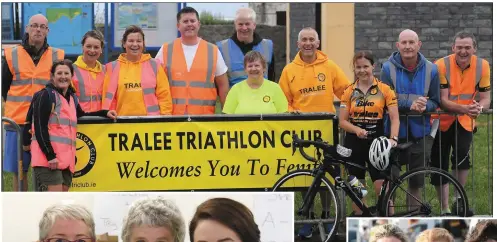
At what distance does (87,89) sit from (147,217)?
1.78m

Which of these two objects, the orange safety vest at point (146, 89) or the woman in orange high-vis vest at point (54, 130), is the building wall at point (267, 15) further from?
the woman in orange high-vis vest at point (54, 130)

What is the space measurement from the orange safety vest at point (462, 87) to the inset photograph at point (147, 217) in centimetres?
168

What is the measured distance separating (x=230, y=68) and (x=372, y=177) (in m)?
1.24

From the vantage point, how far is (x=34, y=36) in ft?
23.5

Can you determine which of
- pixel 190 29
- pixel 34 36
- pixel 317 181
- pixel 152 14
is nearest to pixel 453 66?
pixel 317 181

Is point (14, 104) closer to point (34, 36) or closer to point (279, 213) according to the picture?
point (34, 36)

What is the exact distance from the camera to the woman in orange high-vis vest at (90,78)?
6.95 m

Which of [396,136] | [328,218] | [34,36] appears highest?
[34,36]

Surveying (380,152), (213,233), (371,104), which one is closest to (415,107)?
(371,104)

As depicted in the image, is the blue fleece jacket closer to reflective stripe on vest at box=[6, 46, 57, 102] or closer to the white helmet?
the white helmet

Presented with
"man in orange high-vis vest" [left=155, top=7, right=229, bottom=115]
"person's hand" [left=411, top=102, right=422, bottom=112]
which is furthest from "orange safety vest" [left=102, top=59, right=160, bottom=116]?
"person's hand" [left=411, top=102, right=422, bottom=112]

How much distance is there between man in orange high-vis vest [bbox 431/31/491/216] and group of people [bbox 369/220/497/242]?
1.29 m

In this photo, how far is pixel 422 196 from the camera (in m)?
6.89

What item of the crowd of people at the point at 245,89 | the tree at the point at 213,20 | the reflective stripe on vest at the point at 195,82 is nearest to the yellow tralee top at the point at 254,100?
the crowd of people at the point at 245,89
